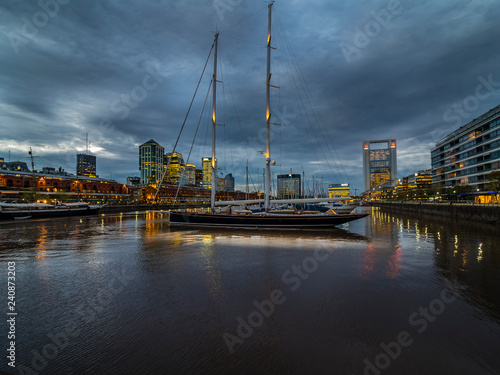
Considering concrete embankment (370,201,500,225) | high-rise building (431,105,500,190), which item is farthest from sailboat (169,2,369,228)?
high-rise building (431,105,500,190)

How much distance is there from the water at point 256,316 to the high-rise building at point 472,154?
263 feet

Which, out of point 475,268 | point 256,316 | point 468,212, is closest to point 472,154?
point 468,212

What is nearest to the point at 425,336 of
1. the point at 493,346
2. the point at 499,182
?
the point at 493,346

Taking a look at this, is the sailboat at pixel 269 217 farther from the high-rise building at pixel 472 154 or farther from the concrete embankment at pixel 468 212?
the high-rise building at pixel 472 154

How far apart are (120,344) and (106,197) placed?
158507 millimetres

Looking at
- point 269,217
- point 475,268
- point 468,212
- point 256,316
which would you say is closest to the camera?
point 256,316

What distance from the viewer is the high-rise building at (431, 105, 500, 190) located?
69625mm

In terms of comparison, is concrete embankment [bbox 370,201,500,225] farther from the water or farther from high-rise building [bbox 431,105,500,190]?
the water

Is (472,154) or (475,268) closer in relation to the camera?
(475,268)

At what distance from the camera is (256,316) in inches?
311

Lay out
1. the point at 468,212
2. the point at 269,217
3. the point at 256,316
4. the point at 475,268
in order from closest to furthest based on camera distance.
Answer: the point at 256,316
the point at 475,268
the point at 269,217
the point at 468,212

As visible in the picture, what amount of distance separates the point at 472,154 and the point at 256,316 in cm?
10713

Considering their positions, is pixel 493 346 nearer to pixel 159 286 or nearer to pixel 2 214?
pixel 159 286

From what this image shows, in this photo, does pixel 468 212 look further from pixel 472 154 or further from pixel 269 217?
pixel 472 154
